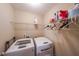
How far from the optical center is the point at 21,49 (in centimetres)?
115

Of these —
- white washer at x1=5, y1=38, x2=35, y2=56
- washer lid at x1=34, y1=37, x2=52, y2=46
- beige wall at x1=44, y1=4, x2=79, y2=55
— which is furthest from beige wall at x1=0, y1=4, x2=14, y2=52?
beige wall at x1=44, y1=4, x2=79, y2=55

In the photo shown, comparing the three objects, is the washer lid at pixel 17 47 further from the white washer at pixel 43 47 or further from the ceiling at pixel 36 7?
the ceiling at pixel 36 7

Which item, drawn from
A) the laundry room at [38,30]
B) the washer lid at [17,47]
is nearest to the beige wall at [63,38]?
the laundry room at [38,30]

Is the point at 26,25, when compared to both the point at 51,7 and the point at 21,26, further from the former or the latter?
the point at 51,7

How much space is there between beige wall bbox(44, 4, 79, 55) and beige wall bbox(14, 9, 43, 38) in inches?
3.5

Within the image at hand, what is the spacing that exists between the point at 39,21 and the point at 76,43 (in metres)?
0.50

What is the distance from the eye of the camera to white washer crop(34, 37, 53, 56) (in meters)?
1.19

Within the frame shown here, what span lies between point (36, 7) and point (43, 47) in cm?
49

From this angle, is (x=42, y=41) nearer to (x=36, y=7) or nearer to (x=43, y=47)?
(x=43, y=47)

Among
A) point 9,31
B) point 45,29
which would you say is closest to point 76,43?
point 45,29

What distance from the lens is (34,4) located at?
1230 millimetres

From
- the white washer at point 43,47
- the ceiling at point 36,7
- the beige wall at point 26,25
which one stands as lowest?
the white washer at point 43,47

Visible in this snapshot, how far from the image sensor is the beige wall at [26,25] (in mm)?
1221

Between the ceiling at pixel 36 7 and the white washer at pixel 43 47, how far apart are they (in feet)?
1.13
